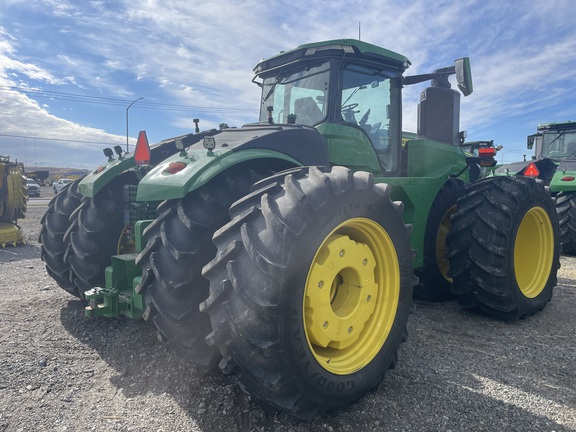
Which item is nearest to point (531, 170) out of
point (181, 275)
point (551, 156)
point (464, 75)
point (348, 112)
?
point (551, 156)

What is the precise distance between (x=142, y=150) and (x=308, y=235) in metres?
2.10

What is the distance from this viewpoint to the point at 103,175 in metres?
4.02

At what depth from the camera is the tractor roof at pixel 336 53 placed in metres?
4.06

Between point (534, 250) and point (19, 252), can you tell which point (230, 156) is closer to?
point (534, 250)

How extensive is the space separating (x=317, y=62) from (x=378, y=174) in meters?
1.28

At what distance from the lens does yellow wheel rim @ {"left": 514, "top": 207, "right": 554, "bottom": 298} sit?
489 centimetres

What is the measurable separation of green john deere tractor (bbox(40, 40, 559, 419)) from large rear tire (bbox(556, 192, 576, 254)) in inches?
168

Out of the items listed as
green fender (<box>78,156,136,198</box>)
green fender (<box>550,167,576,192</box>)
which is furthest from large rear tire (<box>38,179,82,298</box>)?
green fender (<box>550,167,576,192</box>)

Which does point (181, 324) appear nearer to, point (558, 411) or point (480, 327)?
point (558, 411)

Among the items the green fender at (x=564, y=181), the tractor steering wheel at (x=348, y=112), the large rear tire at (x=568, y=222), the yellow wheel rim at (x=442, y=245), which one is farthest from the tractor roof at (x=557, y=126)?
the tractor steering wheel at (x=348, y=112)

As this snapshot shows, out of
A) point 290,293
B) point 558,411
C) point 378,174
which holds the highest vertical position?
point 378,174

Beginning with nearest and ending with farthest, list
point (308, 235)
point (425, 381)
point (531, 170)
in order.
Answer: point (308, 235) → point (425, 381) → point (531, 170)

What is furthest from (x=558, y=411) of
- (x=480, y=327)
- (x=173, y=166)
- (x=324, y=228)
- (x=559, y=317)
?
(x=173, y=166)

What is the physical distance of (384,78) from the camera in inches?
183
